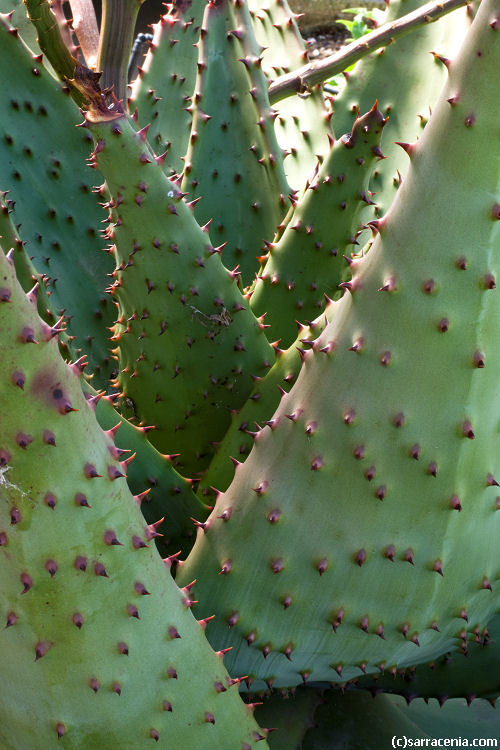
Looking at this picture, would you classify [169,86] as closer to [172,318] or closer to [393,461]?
[172,318]

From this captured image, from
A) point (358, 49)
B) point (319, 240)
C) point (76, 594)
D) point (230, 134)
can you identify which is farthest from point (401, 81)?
point (76, 594)

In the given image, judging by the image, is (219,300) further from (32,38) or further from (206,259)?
(32,38)

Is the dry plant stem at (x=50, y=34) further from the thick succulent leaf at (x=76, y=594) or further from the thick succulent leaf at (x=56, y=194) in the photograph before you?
the thick succulent leaf at (x=76, y=594)

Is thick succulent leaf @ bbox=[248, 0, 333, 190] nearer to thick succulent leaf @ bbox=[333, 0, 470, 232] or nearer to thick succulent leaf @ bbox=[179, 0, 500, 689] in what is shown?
thick succulent leaf @ bbox=[333, 0, 470, 232]

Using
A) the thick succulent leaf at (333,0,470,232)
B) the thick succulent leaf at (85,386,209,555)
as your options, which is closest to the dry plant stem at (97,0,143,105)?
the thick succulent leaf at (333,0,470,232)

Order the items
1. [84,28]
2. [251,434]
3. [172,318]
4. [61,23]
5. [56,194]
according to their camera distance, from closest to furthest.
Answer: [251,434] < [172,318] < [61,23] < [56,194] < [84,28]

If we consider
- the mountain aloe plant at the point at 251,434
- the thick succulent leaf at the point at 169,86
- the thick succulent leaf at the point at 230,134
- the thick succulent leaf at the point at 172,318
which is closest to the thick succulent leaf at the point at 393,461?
the mountain aloe plant at the point at 251,434

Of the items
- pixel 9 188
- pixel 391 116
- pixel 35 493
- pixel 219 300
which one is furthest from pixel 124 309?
pixel 391 116
